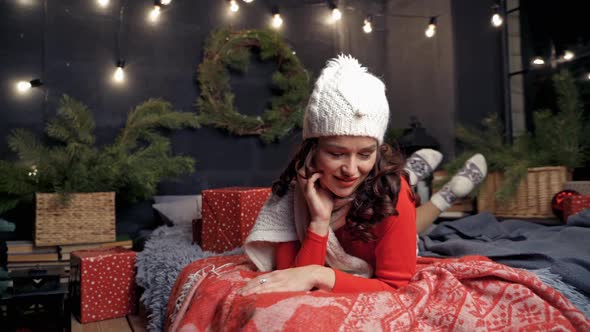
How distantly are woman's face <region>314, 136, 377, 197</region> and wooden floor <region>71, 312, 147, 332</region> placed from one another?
1.09 meters

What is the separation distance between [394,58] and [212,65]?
4.28 ft

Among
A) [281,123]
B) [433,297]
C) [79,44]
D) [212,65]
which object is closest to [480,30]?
[281,123]

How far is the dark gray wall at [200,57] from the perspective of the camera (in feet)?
9.64

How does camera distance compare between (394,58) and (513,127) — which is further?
(394,58)

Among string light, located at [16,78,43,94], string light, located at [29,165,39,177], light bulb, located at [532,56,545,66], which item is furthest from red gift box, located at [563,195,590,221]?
string light, located at [16,78,43,94]

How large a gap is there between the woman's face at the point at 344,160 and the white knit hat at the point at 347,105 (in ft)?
0.06

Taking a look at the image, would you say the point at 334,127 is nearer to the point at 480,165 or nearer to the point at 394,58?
the point at 480,165

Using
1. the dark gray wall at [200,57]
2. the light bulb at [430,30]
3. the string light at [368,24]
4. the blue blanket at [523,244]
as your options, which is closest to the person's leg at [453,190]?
the blue blanket at [523,244]

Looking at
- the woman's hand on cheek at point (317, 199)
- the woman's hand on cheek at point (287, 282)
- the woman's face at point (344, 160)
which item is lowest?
the woman's hand on cheek at point (287, 282)

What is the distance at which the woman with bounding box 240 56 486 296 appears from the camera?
1119mm

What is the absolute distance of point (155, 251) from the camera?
203 centimetres

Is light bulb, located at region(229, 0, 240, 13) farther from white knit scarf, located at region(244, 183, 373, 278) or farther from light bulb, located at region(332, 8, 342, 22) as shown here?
white knit scarf, located at region(244, 183, 373, 278)

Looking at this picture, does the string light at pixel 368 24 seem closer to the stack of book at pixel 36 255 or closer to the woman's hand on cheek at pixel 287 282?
the stack of book at pixel 36 255

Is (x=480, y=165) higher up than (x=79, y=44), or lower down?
lower down
